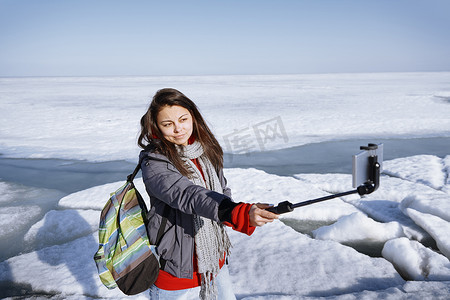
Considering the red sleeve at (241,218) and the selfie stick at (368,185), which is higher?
the selfie stick at (368,185)

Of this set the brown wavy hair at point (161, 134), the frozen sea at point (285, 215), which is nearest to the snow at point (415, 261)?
the frozen sea at point (285, 215)

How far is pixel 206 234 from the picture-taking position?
1489 millimetres

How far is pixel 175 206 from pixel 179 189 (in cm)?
6

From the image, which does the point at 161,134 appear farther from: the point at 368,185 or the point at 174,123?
the point at 368,185

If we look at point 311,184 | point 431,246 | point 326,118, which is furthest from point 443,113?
point 431,246

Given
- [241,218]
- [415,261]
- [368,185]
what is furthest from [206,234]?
[415,261]

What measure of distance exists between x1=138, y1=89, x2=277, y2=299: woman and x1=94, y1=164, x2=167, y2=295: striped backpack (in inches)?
1.8

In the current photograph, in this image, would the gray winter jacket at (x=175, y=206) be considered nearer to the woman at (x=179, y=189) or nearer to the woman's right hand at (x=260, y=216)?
the woman at (x=179, y=189)

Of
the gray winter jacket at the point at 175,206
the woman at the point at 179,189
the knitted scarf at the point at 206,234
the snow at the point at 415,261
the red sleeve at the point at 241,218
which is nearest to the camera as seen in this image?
the red sleeve at the point at 241,218

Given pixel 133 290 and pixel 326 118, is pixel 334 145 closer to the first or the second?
pixel 326 118

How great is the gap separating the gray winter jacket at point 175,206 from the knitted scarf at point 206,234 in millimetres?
42

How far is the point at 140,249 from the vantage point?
139cm

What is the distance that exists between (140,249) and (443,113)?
11974 mm

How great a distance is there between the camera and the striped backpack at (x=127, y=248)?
1396 mm
